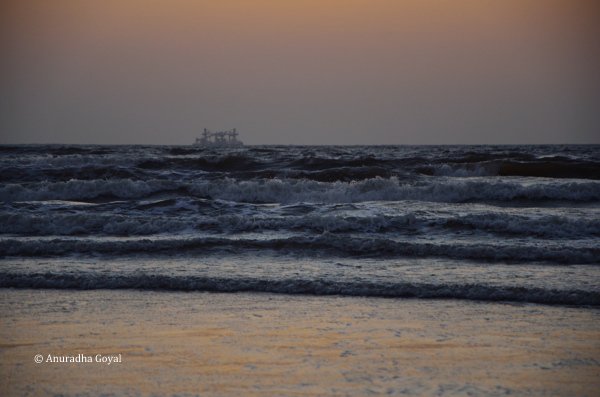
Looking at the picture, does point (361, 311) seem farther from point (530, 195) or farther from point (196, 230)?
point (530, 195)

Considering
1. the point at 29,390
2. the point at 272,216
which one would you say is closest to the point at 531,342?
the point at 29,390

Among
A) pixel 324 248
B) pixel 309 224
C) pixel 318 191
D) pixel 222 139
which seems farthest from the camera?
pixel 222 139

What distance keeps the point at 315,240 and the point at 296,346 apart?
4415mm

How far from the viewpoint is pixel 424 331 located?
4.49 meters

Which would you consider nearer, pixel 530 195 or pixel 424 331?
pixel 424 331

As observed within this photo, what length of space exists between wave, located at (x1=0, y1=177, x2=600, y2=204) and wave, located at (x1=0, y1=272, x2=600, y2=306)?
29.6 ft

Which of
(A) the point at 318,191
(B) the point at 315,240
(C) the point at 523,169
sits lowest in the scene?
(B) the point at 315,240

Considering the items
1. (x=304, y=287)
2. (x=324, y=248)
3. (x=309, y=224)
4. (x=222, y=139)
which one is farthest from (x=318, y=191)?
(x=222, y=139)

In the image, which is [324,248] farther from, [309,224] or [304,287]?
Result: [304,287]

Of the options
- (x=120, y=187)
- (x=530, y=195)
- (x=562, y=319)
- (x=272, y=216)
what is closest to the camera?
(x=562, y=319)

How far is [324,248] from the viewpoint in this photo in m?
8.27

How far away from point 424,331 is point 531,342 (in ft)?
2.52

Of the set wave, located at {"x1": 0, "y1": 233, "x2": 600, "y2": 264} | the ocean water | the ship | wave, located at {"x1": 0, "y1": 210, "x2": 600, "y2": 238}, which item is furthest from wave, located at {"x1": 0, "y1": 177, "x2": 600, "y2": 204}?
the ship

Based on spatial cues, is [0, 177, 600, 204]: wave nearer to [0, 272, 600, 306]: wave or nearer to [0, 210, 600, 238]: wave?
[0, 210, 600, 238]: wave
